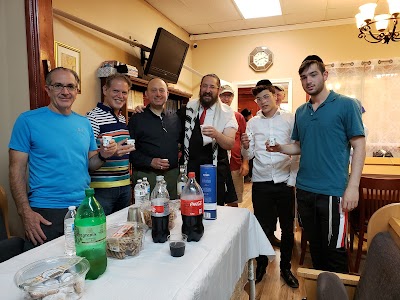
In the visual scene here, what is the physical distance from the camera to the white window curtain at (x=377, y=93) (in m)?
4.88

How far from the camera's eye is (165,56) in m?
Answer: 4.04

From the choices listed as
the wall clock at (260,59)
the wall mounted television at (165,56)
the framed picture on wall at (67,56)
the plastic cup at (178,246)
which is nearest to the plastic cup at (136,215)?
the plastic cup at (178,246)

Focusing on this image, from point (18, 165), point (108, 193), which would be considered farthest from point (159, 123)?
Result: point (18, 165)

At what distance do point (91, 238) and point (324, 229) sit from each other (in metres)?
1.46

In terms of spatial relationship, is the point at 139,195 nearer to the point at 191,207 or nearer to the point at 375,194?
the point at 191,207

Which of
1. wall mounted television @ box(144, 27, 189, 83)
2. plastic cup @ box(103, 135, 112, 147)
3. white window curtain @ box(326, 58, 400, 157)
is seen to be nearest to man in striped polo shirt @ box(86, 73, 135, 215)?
plastic cup @ box(103, 135, 112, 147)

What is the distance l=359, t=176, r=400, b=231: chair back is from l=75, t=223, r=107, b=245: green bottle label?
2150mm

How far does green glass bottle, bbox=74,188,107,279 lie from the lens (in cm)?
92

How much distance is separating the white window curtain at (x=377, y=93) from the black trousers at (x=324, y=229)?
3.78 meters

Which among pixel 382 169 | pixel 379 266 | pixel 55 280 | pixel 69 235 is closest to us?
pixel 55 280

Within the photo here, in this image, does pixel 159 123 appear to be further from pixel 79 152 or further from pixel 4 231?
pixel 4 231

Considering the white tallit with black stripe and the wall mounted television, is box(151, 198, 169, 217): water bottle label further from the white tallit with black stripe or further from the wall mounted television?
the wall mounted television

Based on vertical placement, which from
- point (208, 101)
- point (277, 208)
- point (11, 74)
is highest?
point (11, 74)

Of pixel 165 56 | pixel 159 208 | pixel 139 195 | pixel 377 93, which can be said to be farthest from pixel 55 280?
pixel 377 93
